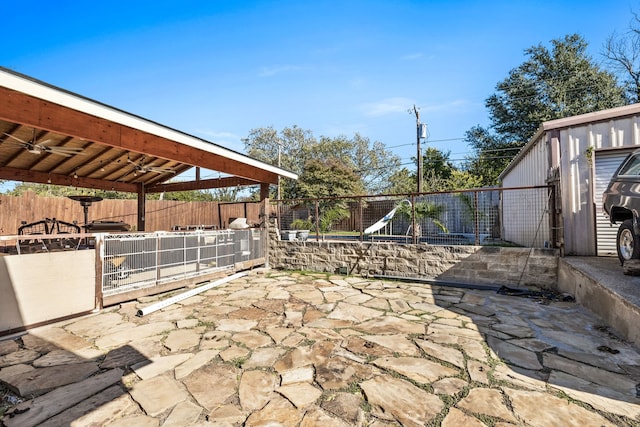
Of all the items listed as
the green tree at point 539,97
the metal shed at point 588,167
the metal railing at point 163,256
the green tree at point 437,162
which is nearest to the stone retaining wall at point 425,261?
the metal shed at point 588,167

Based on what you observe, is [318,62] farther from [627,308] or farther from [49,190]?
[49,190]

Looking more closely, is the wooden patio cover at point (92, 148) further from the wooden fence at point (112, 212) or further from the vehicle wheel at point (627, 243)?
the vehicle wheel at point (627, 243)

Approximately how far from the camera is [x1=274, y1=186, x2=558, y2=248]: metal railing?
5332 millimetres

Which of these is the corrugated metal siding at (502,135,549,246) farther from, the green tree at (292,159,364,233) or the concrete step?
the green tree at (292,159,364,233)

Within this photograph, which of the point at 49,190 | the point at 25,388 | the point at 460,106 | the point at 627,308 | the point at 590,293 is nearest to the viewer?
the point at 25,388

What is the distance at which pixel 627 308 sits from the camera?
2645mm

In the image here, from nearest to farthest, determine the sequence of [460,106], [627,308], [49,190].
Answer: [627,308] < [460,106] < [49,190]

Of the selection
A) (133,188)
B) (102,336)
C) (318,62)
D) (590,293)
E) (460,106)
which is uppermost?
(460,106)

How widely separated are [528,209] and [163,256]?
6.69 meters

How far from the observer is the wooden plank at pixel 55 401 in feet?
5.48

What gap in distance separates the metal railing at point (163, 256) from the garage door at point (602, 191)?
6.47 metres

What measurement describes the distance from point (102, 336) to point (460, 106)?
21596mm

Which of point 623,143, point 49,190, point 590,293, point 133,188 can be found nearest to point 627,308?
point 590,293

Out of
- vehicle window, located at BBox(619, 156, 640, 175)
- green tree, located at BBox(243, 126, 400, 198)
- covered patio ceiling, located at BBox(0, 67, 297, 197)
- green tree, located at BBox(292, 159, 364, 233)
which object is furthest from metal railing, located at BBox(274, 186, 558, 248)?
green tree, located at BBox(243, 126, 400, 198)
